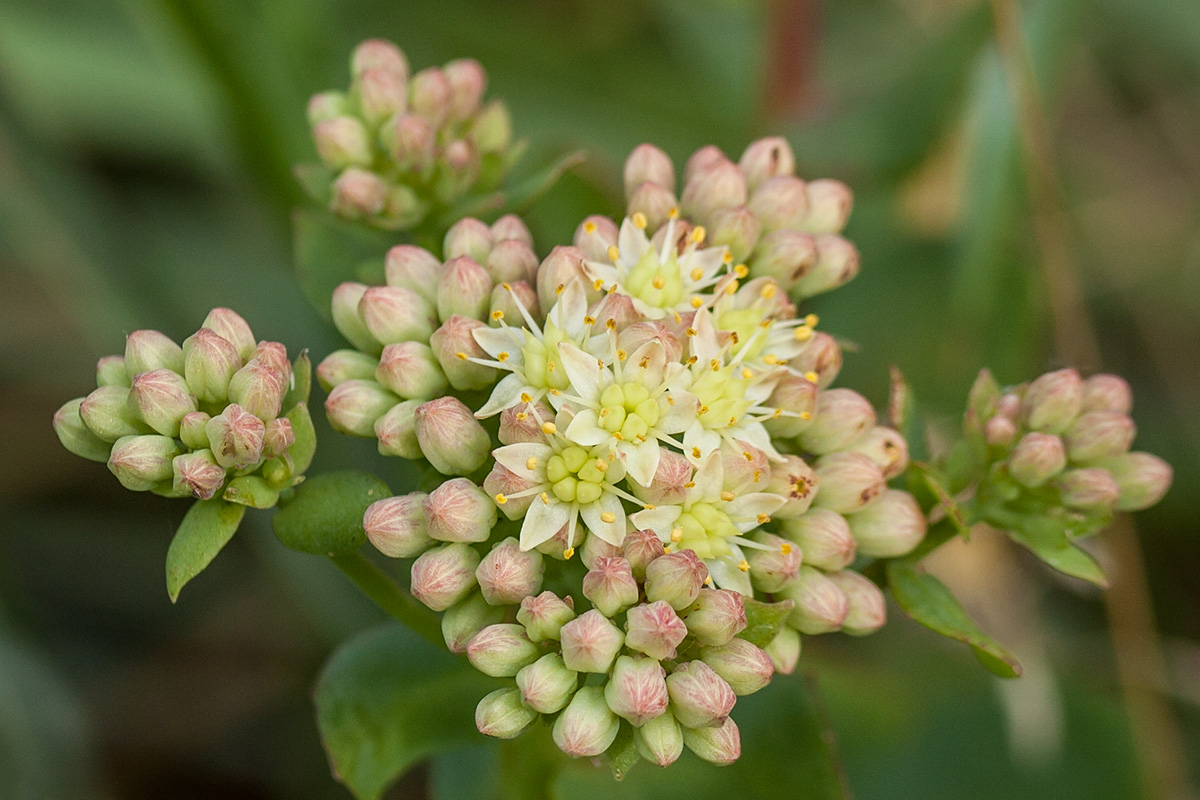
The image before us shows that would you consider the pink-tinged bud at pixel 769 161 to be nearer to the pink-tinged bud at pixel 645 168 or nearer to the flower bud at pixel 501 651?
the pink-tinged bud at pixel 645 168

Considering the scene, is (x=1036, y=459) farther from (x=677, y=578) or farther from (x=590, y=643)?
(x=590, y=643)

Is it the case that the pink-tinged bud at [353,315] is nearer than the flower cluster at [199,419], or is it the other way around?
the flower cluster at [199,419]

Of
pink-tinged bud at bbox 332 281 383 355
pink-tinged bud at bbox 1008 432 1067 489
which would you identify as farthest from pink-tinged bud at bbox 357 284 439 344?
pink-tinged bud at bbox 1008 432 1067 489

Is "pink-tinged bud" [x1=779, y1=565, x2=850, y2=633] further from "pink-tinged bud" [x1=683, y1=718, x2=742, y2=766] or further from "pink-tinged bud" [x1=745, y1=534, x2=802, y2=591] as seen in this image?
"pink-tinged bud" [x1=683, y1=718, x2=742, y2=766]

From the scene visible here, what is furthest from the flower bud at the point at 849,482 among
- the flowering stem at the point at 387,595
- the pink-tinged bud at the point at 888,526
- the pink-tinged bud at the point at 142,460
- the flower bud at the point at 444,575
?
the pink-tinged bud at the point at 142,460

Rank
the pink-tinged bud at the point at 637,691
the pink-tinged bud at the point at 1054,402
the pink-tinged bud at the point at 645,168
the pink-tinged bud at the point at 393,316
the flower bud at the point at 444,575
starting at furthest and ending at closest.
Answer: the pink-tinged bud at the point at 645,168
the pink-tinged bud at the point at 1054,402
the pink-tinged bud at the point at 393,316
the flower bud at the point at 444,575
the pink-tinged bud at the point at 637,691

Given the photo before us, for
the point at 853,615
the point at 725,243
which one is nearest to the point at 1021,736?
the point at 853,615
